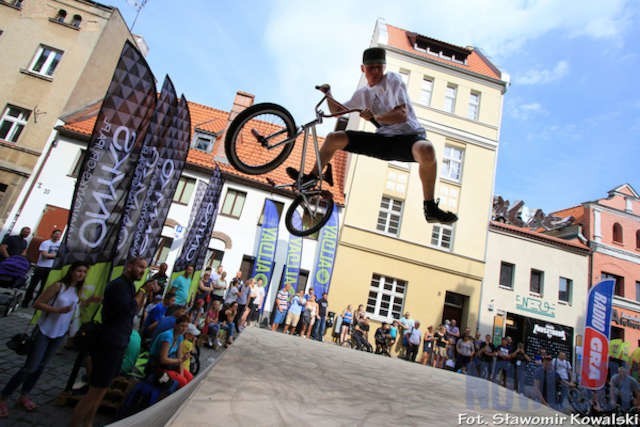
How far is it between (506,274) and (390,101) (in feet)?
54.2

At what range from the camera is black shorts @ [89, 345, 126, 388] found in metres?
3.19

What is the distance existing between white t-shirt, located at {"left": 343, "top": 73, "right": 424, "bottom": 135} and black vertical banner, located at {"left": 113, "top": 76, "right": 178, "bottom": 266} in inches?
138

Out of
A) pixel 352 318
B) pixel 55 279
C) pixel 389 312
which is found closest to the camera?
pixel 55 279

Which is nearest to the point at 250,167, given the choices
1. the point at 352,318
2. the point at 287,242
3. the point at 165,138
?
the point at 165,138

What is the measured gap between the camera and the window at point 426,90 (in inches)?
717

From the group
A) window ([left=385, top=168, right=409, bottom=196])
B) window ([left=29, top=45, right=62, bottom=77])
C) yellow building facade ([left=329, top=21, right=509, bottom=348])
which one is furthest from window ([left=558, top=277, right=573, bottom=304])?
window ([left=29, top=45, right=62, bottom=77])

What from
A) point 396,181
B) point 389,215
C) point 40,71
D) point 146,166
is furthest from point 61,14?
point 389,215

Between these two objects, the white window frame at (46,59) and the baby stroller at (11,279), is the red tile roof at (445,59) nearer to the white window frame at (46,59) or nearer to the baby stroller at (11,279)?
the white window frame at (46,59)

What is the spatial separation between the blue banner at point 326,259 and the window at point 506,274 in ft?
28.9

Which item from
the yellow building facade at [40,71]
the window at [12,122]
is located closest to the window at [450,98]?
the yellow building facade at [40,71]

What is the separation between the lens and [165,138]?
5.86 m

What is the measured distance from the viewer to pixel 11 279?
6.65 metres

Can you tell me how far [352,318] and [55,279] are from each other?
37.1 feet

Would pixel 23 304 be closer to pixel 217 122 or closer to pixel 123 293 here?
pixel 123 293
